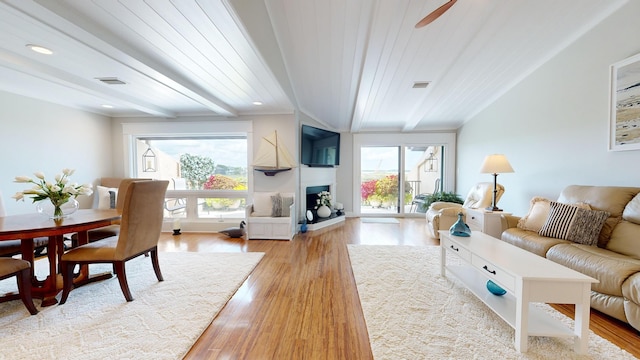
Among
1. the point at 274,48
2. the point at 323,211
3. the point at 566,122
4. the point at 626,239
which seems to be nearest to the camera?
the point at 626,239

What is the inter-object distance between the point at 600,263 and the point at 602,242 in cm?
64

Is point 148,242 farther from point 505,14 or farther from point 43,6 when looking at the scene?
point 505,14

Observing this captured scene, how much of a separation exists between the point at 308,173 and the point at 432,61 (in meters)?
2.94

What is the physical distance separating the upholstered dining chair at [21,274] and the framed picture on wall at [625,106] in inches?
218

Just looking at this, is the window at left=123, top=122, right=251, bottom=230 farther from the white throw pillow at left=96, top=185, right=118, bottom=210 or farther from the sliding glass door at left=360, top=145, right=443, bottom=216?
the sliding glass door at left=360, top=145, right=443, bottom=216

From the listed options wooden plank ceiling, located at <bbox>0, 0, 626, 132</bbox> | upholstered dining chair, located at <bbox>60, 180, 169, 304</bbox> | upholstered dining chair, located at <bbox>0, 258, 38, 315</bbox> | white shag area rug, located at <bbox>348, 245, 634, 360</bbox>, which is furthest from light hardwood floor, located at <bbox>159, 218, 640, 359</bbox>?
wooden plank ceiling, located at <bbox>0, 0, 626, 132</bbox>

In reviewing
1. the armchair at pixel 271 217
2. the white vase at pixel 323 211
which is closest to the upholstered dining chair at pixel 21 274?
the armchair at pixel 271 217

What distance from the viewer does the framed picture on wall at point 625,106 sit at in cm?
244

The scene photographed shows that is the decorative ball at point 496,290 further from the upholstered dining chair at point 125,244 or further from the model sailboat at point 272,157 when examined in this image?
the model sailboat at point 272,157

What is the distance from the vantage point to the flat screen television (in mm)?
4984

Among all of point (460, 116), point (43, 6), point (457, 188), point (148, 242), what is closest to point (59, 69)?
point (43, 6)

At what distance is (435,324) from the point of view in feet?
6.16

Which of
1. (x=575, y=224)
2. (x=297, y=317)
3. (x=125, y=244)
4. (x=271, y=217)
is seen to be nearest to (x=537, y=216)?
(x=575, y=224)

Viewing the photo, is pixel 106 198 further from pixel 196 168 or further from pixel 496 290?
pixel 496 290
